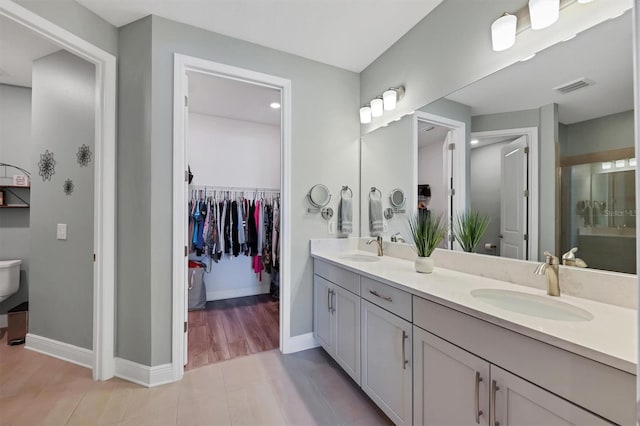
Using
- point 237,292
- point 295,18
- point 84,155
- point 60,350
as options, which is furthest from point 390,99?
point 60,350

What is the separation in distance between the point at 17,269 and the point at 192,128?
2340 mm

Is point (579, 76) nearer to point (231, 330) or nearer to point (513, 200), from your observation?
point (513, 200)

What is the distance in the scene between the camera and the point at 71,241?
83.8 inches

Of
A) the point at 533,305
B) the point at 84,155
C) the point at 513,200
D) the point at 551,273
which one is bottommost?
the point at 533,305

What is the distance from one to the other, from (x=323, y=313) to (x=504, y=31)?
219 centimetres

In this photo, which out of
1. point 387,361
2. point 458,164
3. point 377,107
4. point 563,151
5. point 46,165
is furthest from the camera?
point 377,107

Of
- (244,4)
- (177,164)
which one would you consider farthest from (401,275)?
(244,4)

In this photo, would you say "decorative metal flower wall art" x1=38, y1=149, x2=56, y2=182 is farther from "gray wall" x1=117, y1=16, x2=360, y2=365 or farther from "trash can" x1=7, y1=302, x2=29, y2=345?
"trash can" x1=7, y1=302, x2=29, y2=345

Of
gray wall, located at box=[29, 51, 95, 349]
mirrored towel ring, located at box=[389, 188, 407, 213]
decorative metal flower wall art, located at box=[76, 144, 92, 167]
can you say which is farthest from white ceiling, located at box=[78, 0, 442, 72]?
mirrored towel ring, located at box=[389, 188, 407, 213]

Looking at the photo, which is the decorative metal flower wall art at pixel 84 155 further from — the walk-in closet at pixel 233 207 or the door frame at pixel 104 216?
the walk-in closet at pixel 233 207

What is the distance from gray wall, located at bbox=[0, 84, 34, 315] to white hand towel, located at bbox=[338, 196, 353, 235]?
10.8 feet

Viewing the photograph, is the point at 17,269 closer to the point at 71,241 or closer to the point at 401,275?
the point at 71,241

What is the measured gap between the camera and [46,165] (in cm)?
222

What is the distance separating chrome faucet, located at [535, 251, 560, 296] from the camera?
115cm
